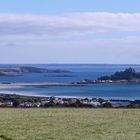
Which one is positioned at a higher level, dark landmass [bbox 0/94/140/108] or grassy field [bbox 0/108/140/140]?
dark landmass [bbox 0/94/140/108]

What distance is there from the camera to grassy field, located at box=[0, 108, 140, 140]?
28359 mm

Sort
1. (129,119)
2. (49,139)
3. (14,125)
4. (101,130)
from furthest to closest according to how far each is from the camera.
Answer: (129,119)
(14,125)
(101,130)
(49,139)

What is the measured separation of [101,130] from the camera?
31.3 m

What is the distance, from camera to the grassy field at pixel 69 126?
2836cm

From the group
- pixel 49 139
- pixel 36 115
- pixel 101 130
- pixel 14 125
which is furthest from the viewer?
pixel 36 115

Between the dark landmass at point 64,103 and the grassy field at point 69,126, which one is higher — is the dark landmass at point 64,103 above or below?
above

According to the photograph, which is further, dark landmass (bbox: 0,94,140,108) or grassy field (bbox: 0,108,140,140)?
dark landmass (bbox: 0,94,140,108)

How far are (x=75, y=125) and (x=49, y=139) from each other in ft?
24.1

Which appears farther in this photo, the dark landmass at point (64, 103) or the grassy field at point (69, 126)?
the dark landmass at point (64, 103)

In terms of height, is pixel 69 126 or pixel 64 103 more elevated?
pixel 64 103

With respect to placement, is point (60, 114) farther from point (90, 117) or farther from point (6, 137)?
point (6, 137)

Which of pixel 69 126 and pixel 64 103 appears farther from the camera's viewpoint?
pixel 64 103

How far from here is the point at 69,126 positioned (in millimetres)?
33781

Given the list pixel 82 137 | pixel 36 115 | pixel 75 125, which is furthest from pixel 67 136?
pixel 36 115
